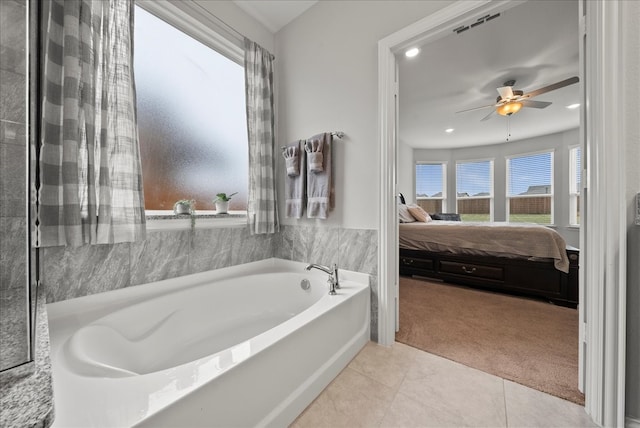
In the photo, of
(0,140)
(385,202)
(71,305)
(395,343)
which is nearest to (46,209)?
(71,305)

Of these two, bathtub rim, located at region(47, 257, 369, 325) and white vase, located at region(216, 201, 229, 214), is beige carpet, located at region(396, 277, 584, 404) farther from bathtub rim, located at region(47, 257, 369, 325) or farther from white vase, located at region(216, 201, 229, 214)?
white vase, located at region(216, 201, 229, 214)

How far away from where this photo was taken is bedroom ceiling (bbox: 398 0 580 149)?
214 centimetres

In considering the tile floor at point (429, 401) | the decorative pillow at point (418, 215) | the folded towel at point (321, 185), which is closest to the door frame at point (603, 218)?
the tile floor at point (429, 401)

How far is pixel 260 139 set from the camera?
215cm

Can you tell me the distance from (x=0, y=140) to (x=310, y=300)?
1.67 m

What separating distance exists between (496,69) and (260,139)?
2835 millimetres

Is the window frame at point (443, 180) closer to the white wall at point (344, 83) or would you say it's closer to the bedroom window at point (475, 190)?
the bedroom window at point (475, 190)

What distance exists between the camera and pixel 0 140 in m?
0.52

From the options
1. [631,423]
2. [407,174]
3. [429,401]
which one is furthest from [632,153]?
[407,174]

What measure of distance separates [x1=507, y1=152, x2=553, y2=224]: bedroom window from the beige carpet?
12.8ft

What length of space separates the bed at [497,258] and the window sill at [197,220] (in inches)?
90.2

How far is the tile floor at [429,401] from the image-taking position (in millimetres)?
1110

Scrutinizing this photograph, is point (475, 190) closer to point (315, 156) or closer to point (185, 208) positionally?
point (315, 156)

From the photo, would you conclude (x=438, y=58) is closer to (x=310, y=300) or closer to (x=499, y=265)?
(x=499, y=265)
